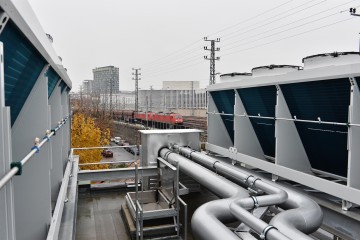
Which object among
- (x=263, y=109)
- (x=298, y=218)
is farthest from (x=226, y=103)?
(x=298, y=218)

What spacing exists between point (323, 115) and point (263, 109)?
181cm

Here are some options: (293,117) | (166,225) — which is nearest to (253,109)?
(293,117)

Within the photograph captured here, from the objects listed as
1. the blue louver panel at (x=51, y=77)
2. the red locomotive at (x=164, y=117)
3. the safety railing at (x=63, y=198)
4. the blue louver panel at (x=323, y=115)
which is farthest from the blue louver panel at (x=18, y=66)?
the red locomotive at (x=164, y=117)

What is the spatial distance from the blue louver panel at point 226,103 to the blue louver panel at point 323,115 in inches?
98.1

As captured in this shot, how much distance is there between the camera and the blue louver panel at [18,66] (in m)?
2.12

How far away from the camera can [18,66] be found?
99.9 inches

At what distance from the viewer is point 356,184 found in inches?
175

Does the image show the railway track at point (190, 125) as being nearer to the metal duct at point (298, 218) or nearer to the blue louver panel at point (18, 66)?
the metal duct at point (298, 218)

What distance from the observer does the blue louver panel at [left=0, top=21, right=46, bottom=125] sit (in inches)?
83.4

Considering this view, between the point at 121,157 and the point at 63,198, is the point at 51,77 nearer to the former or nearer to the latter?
the point at 63,198

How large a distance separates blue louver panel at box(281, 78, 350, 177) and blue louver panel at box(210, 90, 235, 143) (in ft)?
8.18

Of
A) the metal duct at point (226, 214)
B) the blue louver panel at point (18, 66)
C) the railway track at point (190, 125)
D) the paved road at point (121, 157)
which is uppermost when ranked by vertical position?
the blue louver panel at point (18, 66)

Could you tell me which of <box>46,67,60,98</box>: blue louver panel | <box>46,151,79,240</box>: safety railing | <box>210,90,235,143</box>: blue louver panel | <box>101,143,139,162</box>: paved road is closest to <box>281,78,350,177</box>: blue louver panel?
<box>210,90,235,143</box>: blue louver panel

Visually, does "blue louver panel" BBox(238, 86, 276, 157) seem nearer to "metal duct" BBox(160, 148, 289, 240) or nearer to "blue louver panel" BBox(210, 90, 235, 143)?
"blue louver panel" BBox(210, 90, 235, 143)
